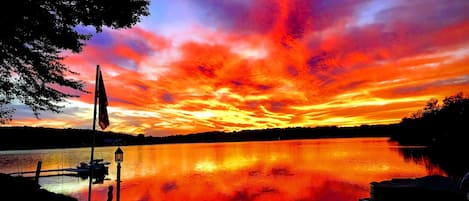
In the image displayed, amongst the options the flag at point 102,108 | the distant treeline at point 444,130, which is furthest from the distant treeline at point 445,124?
the flag at point 102,108

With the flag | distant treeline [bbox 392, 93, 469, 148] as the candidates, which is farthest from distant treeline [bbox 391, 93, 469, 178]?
the flag

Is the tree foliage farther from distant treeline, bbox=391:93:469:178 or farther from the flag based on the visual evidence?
distant treeline, bbox=391:93:469:178

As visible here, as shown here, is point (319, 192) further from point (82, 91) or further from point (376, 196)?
point (82, 91)

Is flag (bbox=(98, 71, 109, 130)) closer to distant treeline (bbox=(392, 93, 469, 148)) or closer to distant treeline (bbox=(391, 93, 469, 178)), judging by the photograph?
distant treeline (bbox=(391, 93, 469, 178))

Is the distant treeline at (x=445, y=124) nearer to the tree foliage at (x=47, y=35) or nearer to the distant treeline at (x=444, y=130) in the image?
the distant treeline at (x=444, y=130)

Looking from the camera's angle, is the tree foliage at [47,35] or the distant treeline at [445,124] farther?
the distant treeline at [445,124]

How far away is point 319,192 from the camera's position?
3991 centimetres

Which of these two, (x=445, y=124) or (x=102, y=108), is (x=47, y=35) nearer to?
(x=102, y=108)

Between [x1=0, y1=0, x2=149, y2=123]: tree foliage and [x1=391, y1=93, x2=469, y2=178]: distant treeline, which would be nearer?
[x1=0, y1=0, x2=149, y2=123]: tree foliage

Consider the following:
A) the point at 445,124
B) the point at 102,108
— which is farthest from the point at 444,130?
the point at 102,108

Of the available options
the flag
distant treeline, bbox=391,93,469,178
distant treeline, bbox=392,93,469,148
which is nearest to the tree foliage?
the flag

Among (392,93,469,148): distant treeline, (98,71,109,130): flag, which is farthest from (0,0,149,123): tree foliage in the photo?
(392,93,469,148): distant treeline

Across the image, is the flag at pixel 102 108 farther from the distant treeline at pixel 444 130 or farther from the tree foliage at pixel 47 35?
the distant treeline at pixel 444 130

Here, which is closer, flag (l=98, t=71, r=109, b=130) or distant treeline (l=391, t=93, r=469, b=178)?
flag (l=98, t=71, r=109, b=130)
